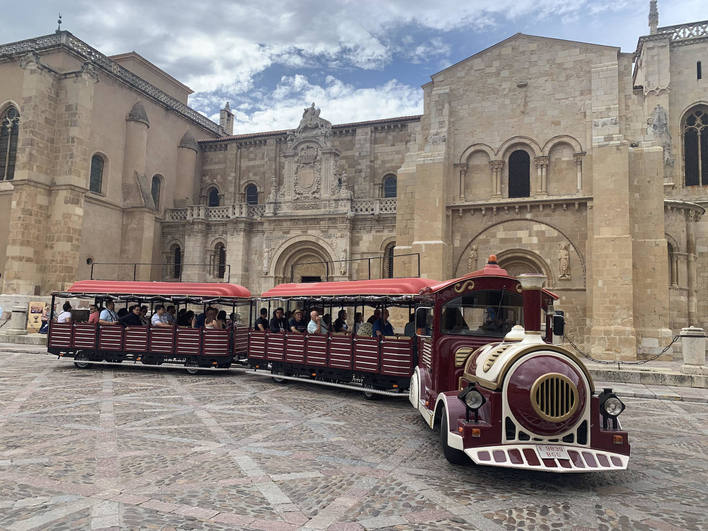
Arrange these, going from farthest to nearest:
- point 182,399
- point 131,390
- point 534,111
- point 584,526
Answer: point 534,111, point 131,390, point 182,399, point 584,526

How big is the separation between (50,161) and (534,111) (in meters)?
22.2

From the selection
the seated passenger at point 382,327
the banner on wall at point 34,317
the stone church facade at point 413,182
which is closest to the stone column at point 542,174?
the stone church facade at point 413,182

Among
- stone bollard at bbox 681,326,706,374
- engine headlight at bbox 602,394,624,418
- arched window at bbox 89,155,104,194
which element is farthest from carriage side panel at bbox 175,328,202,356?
arched window at bbox 89,155,104,194

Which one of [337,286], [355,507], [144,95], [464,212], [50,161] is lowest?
[355,507]

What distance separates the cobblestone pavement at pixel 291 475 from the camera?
4359 millimetres

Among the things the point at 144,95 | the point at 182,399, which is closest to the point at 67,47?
the point at 144,95

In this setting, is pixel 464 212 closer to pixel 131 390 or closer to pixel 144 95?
pixel 131 390

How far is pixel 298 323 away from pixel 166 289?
3.90 metres

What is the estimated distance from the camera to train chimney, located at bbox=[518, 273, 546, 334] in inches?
219

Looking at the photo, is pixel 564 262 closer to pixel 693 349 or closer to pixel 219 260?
pixel 693 349

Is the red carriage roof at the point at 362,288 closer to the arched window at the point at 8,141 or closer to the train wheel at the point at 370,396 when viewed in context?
the train wheel at the point at 370,396

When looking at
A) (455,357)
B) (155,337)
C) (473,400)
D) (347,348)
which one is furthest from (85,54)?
(473,400)

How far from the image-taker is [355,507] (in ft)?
15.1

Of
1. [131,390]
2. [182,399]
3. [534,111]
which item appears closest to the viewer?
[182,399]
